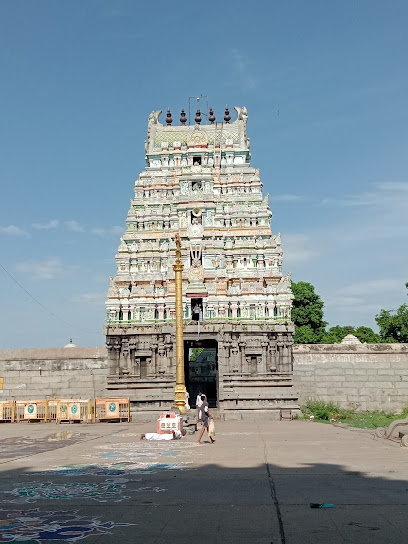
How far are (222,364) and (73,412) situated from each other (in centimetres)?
1061

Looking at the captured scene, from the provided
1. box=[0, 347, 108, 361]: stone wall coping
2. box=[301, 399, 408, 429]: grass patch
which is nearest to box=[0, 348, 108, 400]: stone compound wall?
box=[0, 347, 108, 361]: stone wall coping

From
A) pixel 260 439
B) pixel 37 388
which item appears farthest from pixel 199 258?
pixel 260 439

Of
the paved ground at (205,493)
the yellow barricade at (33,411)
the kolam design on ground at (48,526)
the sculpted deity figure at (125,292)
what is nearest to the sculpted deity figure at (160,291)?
the sculpted deity figure at (125,292)

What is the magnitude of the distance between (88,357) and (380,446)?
86.2ft

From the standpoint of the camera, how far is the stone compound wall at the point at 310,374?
40.7 metres

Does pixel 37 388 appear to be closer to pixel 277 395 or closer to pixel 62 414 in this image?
pixel 62 414

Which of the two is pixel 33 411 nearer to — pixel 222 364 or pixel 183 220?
pixel 222 364

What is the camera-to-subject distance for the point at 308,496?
424 inches

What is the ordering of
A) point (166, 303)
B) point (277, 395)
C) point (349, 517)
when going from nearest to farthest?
point (349, 517) → point (277, 395) → point (166, 303)

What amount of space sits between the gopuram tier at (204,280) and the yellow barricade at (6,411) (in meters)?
6.83

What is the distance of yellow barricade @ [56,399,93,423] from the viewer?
3566 centimetres

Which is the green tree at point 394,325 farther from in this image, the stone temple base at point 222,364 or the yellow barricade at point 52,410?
the yellow barricade at point 52,410

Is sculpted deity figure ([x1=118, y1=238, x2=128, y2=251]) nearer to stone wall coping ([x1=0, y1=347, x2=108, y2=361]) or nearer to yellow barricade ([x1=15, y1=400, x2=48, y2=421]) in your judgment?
stone wall coping ([x1=0, y1=347, x2=108, y2=361])

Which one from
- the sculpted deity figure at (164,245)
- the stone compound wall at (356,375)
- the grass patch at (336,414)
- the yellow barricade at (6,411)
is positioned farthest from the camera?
the sculpted deity figure at (164,245)
